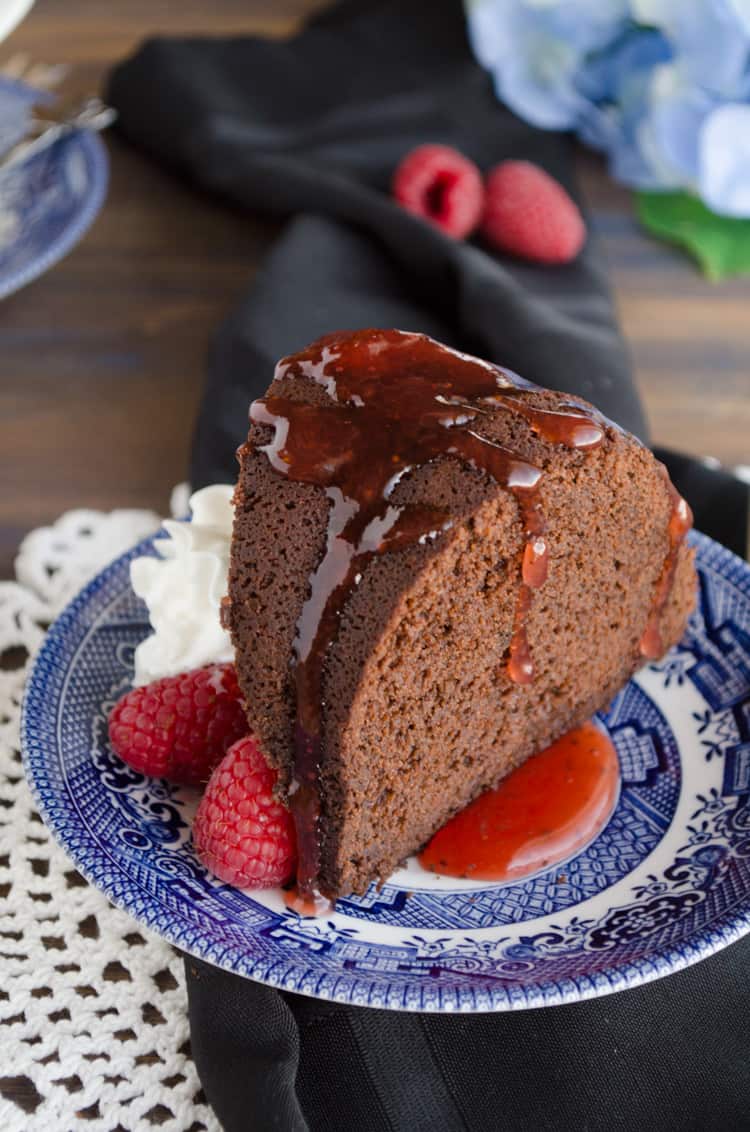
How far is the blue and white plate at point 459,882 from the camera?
115 cm

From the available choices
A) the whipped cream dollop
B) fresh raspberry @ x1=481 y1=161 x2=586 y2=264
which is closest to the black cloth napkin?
fresh raspberry @ x1=481 y1=161 x2=586 y2=264

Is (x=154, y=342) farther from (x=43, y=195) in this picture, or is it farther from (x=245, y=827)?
(x=245, y=827)

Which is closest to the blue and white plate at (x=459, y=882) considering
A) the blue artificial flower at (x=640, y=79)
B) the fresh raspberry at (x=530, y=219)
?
the fresh raspberry at (x=530, y=219)

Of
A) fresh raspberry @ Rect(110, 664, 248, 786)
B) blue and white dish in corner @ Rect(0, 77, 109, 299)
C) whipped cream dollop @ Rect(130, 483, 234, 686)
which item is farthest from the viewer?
blue and white dish in corner @ Rect(0, 77, 109, 299)

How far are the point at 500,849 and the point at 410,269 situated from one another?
1150 mm

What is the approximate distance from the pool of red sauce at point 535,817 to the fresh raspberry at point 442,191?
3.71 feet

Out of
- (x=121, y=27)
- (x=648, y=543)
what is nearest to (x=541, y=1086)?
(x=648, y=543)

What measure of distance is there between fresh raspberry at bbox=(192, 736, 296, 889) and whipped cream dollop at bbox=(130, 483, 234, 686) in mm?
199

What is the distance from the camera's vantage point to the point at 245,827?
1241 mm

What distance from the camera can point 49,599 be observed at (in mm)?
1686

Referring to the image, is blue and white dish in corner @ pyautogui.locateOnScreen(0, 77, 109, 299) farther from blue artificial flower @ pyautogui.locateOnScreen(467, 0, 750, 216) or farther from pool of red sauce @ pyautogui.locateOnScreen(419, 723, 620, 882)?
pool of red sauce @ pyautogui.locateOnScreen(419, 723, 620, 882)

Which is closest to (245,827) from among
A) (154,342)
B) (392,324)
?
(392,324)

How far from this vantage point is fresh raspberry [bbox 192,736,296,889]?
1.24m

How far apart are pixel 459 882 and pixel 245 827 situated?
23 cm
